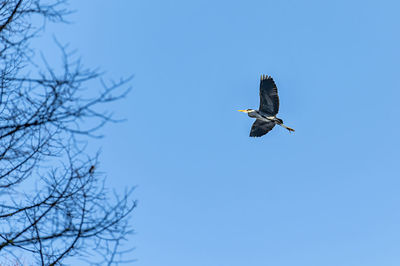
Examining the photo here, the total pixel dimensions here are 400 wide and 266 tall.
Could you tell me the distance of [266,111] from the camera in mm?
11961

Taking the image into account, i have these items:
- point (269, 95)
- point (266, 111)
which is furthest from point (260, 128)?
point (269, 95)

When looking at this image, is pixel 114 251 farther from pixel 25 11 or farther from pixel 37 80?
pixel 25 11

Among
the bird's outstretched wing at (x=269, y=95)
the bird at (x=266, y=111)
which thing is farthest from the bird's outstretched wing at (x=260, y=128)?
the bird's outstretched wing at (x=269, y=95)

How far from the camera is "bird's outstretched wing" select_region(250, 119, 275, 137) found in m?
12.7

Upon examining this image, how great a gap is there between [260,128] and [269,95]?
6.15 feet

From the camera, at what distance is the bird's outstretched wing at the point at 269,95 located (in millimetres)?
11305

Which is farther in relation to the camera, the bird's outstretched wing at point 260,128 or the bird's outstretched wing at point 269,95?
the bird's outstretched wing at point 260,128

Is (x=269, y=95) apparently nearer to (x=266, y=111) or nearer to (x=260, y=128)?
(x=266, y=111)

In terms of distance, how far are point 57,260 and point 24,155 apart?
3.54ft

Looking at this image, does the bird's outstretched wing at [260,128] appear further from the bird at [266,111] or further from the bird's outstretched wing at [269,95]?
the bird's outstretched wing at [269,95]

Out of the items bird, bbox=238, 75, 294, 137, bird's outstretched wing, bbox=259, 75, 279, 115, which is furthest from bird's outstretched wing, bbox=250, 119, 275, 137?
bird's outstretched wing, bbox=259, 75, 279, 115

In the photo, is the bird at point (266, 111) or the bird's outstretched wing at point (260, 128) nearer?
the bird at point (266, 111)

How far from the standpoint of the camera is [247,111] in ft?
42.7

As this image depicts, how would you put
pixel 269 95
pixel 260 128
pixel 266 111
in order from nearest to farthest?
pixel 269 95, pixel 266 111, pixel 260 128
